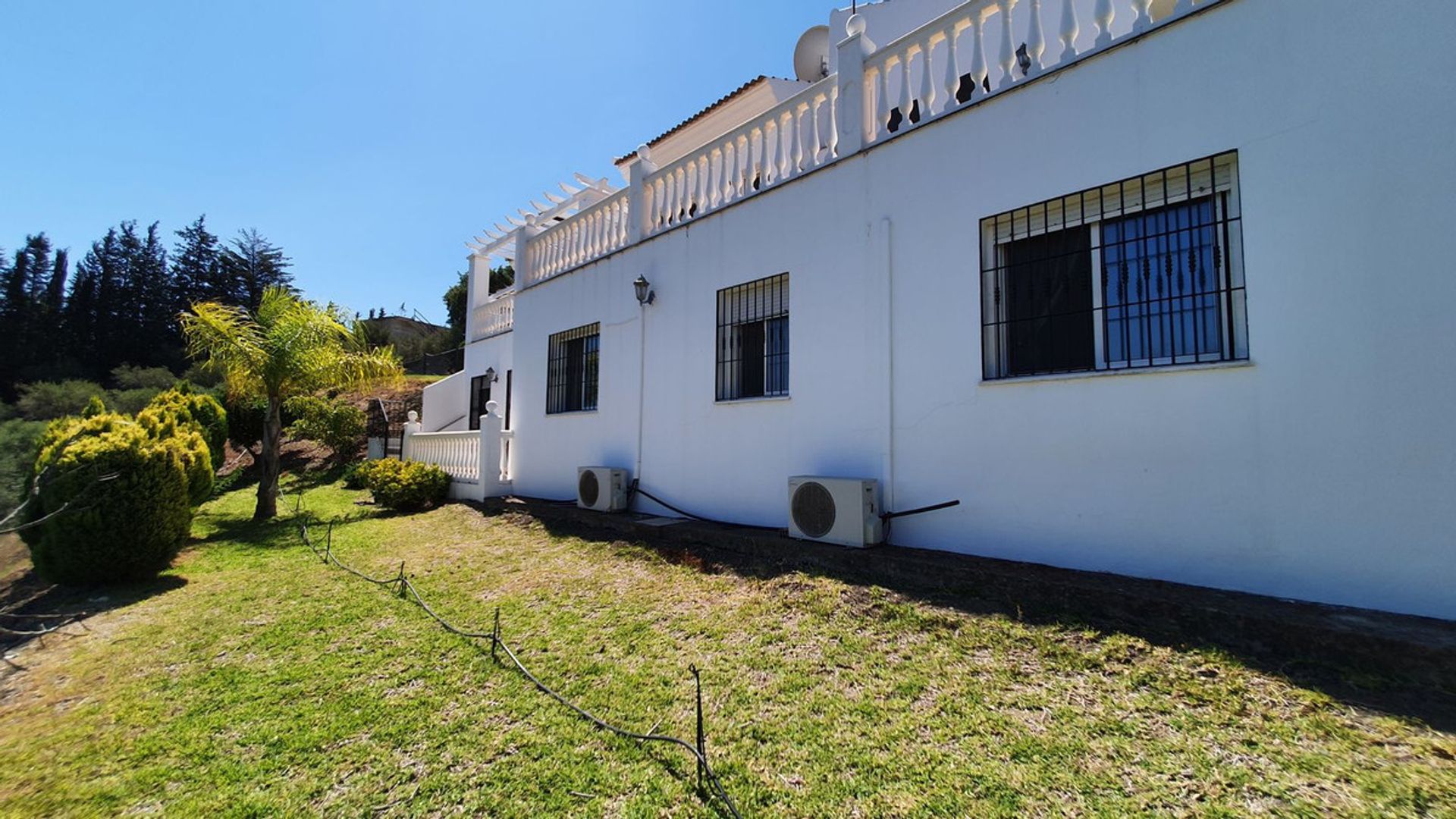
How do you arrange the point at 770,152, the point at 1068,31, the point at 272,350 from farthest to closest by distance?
1. the point at 272,350
2. the point at 770,152
3. the point at 1068,31

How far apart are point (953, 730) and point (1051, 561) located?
204cm

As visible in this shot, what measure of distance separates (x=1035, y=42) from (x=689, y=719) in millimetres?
5325

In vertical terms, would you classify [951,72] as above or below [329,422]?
above

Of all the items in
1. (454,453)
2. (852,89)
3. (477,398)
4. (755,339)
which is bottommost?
(454,453)

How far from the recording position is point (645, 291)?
25.0ft

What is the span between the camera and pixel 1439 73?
123 inches

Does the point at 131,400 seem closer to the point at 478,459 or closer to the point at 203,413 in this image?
the point at 203,413

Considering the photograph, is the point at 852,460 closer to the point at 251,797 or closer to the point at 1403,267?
the point at 1403,267

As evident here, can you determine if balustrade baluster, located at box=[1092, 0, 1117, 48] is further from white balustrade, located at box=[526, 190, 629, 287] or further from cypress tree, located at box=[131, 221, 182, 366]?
cypress tree, located at box=[131, 221, 182, 366]

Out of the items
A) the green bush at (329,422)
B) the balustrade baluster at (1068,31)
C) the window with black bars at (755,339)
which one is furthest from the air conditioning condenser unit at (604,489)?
the green bush at (329,422)

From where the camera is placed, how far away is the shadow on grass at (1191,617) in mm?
2568

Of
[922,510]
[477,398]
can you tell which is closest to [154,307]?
[477,398]

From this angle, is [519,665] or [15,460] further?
[15,460]

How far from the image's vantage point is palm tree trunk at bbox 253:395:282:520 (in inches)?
354
